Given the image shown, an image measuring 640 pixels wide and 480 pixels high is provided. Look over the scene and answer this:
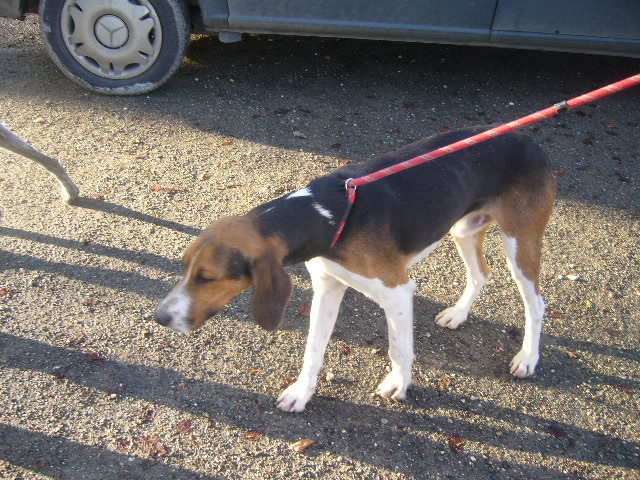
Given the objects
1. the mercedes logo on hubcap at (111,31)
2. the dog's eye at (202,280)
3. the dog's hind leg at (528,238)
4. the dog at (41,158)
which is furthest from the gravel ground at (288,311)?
the dog's eye at (202,280)

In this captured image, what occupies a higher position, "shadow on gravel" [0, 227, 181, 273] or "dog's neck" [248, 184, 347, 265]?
"dog's neck" [248, 184, 347, 265]

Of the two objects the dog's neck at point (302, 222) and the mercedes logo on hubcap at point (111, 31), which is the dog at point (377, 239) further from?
the mercedes logo on hubcap at point (111, 31)

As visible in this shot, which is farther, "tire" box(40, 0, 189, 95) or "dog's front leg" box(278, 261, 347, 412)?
"tire" box(40, 0, 189, 95)

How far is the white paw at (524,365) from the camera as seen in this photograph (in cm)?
354

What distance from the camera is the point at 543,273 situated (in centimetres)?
434

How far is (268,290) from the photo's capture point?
2.57 m

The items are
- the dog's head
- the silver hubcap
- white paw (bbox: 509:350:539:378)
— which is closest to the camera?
the dog's head

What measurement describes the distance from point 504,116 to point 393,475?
Answer: 4.13 m

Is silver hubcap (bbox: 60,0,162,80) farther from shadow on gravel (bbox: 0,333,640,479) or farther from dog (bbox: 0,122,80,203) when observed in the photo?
shadow on gravel (bbox: 0,333,640,479)

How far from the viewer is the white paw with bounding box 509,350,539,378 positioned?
354cm

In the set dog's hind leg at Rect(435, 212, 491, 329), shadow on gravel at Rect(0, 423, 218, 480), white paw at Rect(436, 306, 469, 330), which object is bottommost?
shadow on gravel at Rect(0, 423, 218, 480)

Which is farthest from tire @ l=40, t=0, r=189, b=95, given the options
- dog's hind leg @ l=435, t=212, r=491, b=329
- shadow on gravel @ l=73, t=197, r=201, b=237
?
dog's hind leg @ l=435, t=212, r=491, b=329

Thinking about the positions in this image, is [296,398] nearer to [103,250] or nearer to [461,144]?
[461,144]

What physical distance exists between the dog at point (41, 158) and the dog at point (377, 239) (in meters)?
2.26
